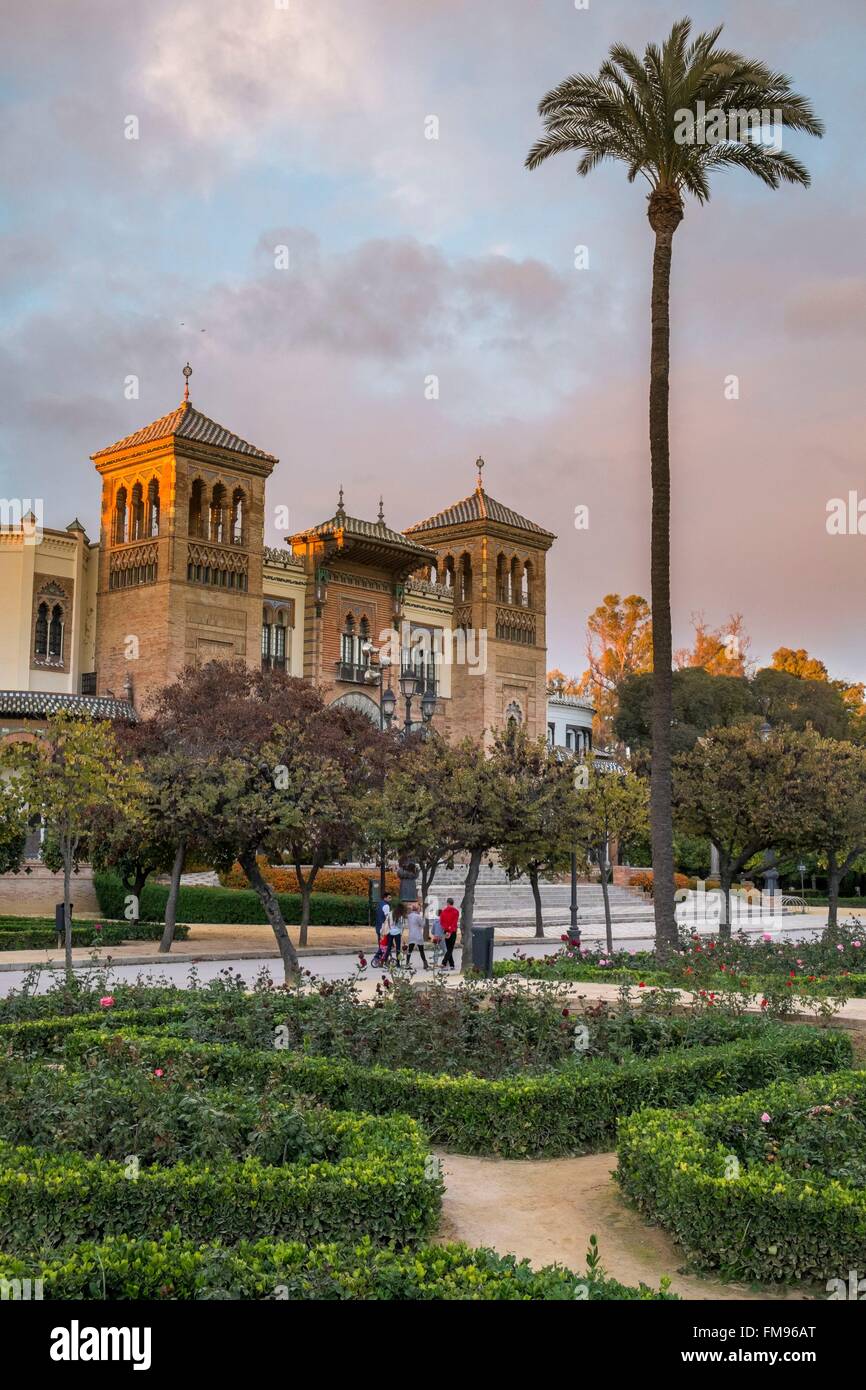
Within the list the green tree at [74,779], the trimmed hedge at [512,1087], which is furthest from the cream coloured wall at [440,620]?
the trimmed hedge at [512,1087]

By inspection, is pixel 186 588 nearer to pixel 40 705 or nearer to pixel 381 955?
pixel 40 705

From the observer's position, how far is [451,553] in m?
56.0

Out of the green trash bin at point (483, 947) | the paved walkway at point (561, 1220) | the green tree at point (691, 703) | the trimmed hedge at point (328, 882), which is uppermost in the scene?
the green tree at point (691, 703)

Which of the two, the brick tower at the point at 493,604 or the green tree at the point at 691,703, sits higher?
the brick tower at the point at 493,604

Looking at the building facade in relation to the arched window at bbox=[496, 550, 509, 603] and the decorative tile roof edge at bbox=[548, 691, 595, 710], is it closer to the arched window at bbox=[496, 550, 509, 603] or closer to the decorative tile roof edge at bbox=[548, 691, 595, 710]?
the arched window at bbox=[496, 550, 509, 603]

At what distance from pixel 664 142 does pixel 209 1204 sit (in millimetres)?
15439

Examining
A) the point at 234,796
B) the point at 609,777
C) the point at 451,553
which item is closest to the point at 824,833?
the point at 609,777

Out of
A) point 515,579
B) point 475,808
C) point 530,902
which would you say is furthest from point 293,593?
point 475,808

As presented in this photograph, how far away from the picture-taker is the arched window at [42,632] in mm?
42544

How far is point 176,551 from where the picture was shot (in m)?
42.1

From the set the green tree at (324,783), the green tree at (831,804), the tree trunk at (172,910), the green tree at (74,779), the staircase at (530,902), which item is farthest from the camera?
the staircase at (530,902)

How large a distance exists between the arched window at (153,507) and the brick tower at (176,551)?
33 mm

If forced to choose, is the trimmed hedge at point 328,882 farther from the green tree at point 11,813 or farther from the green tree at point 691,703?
the green tree at point 691,703
